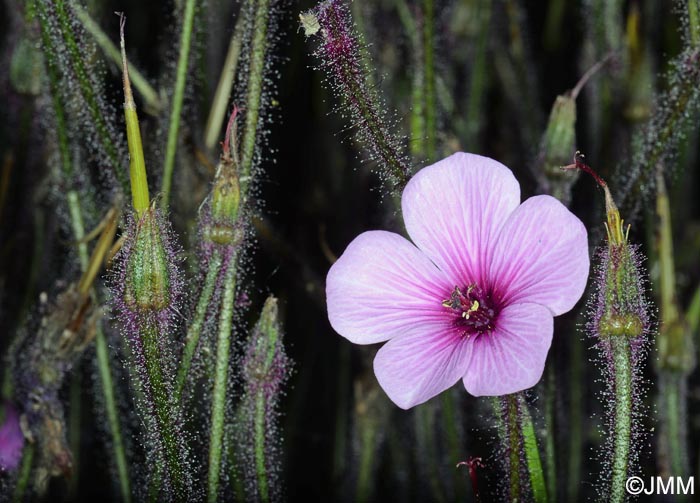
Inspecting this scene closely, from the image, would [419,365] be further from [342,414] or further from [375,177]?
[375,177]

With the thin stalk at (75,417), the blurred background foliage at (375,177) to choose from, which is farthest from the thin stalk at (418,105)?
the thin stalk at (75,417)

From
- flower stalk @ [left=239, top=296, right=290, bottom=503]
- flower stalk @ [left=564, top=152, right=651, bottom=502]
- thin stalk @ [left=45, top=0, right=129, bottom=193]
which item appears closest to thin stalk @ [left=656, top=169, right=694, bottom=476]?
flower stalk @ [left=564, top=152, right=651, bottom=502]

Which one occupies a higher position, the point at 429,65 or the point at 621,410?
the point at 429,65

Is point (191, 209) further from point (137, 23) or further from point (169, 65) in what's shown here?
point (137, 23)

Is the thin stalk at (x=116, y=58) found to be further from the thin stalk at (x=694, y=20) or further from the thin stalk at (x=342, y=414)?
the thin stalk at (x=694, y=20)

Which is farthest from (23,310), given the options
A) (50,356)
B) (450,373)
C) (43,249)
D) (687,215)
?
(687,215)

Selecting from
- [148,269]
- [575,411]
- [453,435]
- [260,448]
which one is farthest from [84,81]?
[575,411]

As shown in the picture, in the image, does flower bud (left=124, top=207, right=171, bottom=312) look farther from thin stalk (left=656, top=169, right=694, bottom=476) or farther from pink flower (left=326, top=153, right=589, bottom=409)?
thin stalk (left=656, top=169, right=694, bottom=476)
